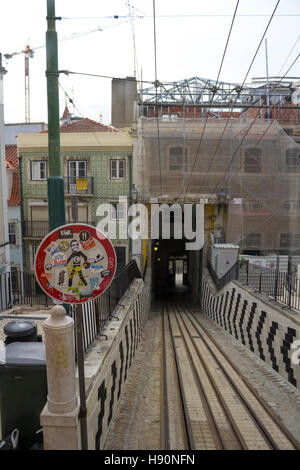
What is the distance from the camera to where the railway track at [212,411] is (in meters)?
3.79

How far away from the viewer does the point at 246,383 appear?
214 inches

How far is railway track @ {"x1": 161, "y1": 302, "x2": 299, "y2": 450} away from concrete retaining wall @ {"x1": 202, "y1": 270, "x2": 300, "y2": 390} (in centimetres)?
73

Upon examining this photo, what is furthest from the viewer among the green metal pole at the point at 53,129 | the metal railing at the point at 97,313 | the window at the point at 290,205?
the window at the point at 290,205

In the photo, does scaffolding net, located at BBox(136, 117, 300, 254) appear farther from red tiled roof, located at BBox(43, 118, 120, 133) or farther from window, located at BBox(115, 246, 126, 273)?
red tiled roof, located at BBox(43, 118, 120, 133)

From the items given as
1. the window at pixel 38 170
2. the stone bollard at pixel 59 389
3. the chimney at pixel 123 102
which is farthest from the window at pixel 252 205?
the stone bollard at pixel 59 389

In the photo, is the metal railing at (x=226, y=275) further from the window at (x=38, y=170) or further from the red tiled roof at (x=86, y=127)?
the window at (x=38, y=170)

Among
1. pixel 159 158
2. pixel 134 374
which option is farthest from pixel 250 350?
pixel 159 158

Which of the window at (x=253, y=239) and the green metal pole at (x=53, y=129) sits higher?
the green metal pole at (x=53, y=129)

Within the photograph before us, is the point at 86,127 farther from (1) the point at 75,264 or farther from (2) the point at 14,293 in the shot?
(1) the point at 75,264

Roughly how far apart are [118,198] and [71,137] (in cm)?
437

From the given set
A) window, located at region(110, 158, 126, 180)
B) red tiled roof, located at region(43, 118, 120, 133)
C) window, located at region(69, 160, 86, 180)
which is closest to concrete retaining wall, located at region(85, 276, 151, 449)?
window, located at region(110, 158, 126, 180)

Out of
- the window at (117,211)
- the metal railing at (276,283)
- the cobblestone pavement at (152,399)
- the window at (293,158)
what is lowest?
the cobblestone pavement at (152,399)

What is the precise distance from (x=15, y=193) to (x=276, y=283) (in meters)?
16.9

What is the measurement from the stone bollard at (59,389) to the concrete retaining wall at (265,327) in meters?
3.81
